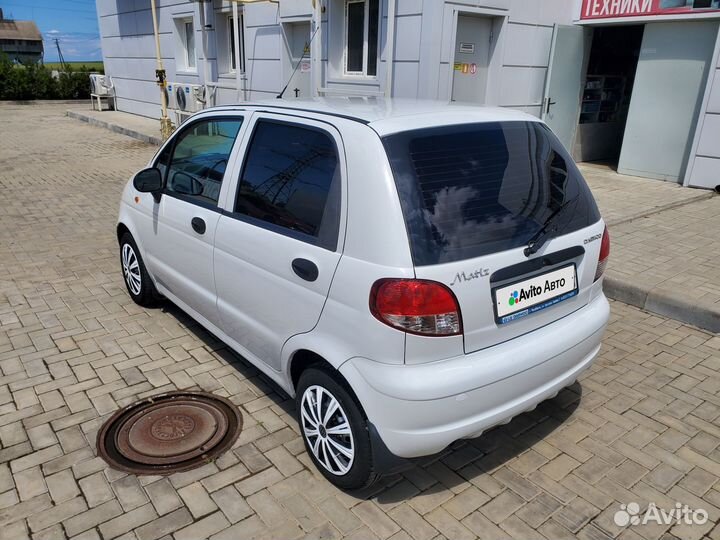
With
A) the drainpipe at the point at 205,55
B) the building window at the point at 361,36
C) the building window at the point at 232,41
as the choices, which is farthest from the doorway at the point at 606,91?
the drainpipe at the point at 205,55

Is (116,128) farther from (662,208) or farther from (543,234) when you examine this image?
(543,234)

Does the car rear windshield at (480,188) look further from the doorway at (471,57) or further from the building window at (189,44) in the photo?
the building window at (189,44)

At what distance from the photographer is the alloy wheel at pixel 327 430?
2652mm

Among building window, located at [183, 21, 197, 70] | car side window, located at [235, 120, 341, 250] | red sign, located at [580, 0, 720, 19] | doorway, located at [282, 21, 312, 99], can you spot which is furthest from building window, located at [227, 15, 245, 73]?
car side window, located at [235, 120, 341, 250]

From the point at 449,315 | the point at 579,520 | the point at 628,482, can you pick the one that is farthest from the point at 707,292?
the point at 449,315

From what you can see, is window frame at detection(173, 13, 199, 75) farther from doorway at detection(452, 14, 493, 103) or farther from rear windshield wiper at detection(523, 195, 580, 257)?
rear windshield wiper at detection(523, 195, 580, 257)

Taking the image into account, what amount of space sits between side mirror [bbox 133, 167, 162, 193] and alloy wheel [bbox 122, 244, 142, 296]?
2.72 feet

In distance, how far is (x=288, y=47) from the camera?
11.0 metres

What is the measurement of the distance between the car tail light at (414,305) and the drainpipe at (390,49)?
6.90m

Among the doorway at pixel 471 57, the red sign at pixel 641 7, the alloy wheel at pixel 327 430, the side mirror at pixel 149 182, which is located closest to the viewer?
the alloy wheel at pixel 327 430

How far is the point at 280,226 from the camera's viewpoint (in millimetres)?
2887

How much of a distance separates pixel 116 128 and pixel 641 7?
13.1 metres

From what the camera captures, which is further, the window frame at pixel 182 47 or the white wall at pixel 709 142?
the window frame at pixel 182 47

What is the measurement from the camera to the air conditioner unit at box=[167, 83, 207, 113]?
13.4 metres
